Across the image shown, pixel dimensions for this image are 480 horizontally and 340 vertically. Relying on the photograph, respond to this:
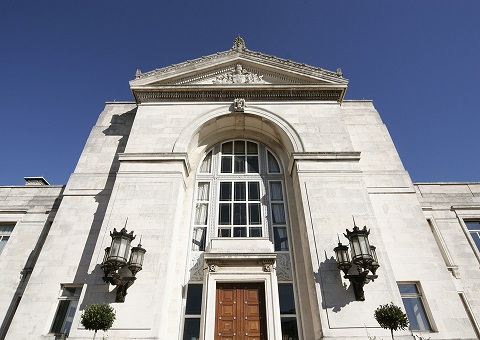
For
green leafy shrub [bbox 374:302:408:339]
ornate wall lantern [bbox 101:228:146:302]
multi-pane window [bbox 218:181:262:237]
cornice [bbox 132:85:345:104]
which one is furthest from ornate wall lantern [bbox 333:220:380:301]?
cornice [bbox 132:85:345:104]

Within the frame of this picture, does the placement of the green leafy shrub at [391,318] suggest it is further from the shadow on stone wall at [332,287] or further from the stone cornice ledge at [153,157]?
the stone cornice ledge at [153,157]

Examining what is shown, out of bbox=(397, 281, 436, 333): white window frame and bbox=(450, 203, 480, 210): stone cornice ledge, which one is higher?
bbox=(450, 203, 480, 210): stone cornice ledge

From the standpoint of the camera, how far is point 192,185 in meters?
14.5

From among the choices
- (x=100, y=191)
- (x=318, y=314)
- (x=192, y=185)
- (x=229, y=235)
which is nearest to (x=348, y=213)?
(x=318, y=314)

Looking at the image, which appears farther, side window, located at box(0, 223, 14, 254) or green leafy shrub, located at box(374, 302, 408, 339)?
side window, located at box(0, 223, 14, 254)

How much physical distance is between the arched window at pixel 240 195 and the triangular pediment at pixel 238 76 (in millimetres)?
3290

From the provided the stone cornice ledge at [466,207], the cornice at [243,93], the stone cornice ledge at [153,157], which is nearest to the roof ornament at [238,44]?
the cornice at [243,93]

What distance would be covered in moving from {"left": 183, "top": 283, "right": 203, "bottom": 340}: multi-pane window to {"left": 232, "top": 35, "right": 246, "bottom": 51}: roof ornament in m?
12.6

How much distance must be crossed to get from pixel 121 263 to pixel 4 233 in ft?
27.8

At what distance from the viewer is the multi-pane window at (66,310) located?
10.9 metres

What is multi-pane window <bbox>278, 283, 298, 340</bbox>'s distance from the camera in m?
10.8

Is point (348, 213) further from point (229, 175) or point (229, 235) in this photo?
point (229, 175)

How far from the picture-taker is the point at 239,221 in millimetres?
13516

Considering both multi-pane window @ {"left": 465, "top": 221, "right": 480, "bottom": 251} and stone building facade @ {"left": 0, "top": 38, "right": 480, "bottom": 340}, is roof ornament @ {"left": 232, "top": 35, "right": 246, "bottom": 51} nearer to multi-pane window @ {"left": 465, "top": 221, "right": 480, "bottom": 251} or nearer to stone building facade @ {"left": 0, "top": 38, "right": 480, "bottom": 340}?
stone building facade @ {"left": 0, "top": 38, "right": 480, "bottom": 340}
